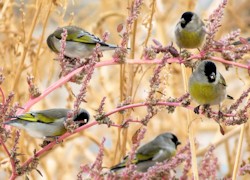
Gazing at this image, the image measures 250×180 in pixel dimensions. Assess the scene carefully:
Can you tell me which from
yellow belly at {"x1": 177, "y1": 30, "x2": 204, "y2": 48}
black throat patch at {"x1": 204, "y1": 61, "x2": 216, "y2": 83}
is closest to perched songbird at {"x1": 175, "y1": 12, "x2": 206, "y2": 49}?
Answer: yellow belly at {"x1": 177, "y1": 30, "x2": 204, "y2": 48}

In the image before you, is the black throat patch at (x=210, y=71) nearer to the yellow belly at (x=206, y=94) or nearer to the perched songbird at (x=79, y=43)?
the yellow belly at (x=206, y=94)

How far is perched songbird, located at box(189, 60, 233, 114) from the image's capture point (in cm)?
150

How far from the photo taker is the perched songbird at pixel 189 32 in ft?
5.46

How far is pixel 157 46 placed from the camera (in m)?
1.30

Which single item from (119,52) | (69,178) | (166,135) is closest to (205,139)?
(69,178)

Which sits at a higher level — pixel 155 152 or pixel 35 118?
pixel 35 118

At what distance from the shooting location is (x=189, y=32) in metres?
1.67

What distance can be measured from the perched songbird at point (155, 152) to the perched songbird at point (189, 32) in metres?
0.36

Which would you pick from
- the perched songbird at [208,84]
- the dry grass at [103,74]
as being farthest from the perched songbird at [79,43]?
the perched songbird at [208,84]

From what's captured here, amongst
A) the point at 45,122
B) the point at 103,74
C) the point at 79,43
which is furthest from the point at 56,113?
the point at 103,74

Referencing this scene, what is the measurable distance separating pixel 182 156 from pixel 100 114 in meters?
0.18

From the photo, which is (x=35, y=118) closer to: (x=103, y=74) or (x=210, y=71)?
(x=210, y=71)

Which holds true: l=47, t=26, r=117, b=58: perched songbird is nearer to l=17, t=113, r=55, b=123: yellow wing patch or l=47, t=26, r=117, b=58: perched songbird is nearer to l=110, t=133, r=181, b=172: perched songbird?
l=17, t=113, r=55, b=123: yellow wing patch

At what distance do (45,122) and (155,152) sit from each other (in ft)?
1.42
